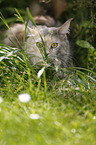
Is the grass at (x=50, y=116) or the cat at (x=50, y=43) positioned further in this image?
the cat at (x=50, y=43)

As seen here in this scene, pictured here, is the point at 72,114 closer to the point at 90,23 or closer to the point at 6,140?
the point at 6,140

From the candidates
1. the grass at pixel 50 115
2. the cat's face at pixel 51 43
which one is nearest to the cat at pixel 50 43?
the cat's face at pixel 51 43

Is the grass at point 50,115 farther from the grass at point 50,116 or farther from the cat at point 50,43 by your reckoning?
the cat at point 50,43

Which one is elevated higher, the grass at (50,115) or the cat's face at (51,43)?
the cat's face at (51,43)

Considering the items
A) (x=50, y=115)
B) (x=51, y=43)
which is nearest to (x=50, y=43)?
(x=51, y=43)

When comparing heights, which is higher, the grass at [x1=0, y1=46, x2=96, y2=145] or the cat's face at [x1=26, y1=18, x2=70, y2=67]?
the cat's face at [x1=26, y1=18, x2=70, y2=67]

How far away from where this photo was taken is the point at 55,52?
7.71ft

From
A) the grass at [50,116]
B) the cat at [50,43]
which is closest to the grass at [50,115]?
the grass at [50,116]

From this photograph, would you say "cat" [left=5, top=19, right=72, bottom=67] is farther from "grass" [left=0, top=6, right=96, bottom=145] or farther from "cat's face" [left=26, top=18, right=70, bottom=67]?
"grass" [left=0, top=6, right=96, bottom=145]

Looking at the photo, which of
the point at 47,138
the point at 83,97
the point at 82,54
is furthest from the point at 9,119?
the point at 82,54

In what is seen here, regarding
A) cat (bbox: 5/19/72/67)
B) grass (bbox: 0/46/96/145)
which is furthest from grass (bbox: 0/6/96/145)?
cat (bbox: 5/19/72/67)

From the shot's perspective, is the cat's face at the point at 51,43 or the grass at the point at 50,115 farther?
the cat's face at the point at 51,43

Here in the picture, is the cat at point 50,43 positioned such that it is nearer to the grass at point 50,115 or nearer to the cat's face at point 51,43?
the cat's face at point 51,43

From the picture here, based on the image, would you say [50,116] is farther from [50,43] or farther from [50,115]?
[50,43]
